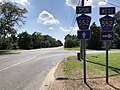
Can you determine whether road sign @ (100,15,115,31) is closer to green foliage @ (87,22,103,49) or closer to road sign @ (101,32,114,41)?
road sign @ (101,32,114,41)

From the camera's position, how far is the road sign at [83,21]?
1112 cm

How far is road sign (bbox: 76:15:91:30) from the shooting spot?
11.1 metres

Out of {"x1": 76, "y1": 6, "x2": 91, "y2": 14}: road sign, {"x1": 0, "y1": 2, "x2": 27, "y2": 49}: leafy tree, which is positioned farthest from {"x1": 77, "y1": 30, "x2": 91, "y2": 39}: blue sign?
{"x1": 0, "y1": 2, "x2": 27, "y2": 49}: leafy tree

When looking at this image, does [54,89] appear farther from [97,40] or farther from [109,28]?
[97,40]

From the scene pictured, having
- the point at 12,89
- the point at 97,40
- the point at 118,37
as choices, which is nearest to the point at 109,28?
the point at 12,89

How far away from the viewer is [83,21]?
36.7ft

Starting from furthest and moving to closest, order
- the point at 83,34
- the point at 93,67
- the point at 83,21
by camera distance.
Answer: the point at 93,67 < the point at 83,21 < the point at 83,34

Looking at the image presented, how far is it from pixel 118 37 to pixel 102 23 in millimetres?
82636

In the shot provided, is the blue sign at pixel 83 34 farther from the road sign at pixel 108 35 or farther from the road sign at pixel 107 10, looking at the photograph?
the road sign at pixel 107 10

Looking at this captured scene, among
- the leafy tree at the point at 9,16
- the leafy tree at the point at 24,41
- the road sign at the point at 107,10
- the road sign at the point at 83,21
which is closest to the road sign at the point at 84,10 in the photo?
the road sign at the point at 83,21

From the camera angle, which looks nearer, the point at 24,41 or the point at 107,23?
the point at 107,23

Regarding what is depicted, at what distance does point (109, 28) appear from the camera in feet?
34.6

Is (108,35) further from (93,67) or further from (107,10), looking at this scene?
(93,67)

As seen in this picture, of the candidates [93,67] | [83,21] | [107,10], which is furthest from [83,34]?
[93,67]
